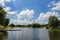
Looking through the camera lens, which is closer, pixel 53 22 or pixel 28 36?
pixel 28 36

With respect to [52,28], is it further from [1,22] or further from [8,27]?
[1,22]

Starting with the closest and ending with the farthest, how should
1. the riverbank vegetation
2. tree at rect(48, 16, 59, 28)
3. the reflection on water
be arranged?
the reflection on water → the riverbank vegetation → tree at rect(48, 16, 59, 28)

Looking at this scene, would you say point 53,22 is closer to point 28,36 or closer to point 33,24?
point 33,24

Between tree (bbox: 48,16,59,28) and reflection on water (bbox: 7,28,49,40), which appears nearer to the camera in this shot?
reflection on water (bbox: 7,28,49,40)

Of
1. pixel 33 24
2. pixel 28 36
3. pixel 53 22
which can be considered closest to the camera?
pixel 28 36

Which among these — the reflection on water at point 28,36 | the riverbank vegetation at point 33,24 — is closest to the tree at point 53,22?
the riverbank vegetation at point 33,24

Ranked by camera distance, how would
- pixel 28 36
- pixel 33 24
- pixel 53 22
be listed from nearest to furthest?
pixel 28 36 → pixel 33 24 → pixel 53 22

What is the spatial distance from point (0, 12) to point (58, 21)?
10.2 meters

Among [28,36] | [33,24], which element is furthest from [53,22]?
[28,36]

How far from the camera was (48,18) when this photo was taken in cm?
2789

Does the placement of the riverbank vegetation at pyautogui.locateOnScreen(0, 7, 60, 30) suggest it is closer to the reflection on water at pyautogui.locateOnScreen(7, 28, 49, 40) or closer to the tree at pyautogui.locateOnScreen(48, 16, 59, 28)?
the tree at pyautogui.locateOnScreen(48, 16, 59, 28)

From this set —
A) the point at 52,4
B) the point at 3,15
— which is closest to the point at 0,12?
the point at 3,15

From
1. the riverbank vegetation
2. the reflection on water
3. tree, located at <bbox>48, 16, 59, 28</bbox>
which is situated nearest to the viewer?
the reflection on water

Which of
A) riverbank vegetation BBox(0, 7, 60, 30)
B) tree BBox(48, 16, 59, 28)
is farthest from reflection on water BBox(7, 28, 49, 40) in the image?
tree BBox(48, 16, 59, 28)
